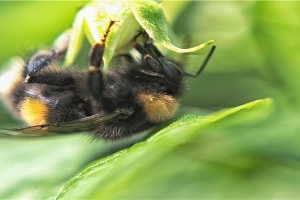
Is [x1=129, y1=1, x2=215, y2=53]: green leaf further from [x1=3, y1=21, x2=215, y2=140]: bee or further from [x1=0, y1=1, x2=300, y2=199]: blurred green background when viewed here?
[x1=0, y1=1, x2=300, y2=199]: blurred green background

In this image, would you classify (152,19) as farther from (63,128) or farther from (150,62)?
(63,128)

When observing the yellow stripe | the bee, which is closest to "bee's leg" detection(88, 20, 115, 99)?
the bee

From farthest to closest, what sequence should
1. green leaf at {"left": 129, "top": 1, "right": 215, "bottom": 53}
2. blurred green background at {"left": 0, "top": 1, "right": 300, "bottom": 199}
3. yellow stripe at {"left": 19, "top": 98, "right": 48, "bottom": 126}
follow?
blurred green background at {"left": 0, "top": 1, "right": 300, "bottom": 199}, yellow stripe at {"left": 19, "top": 98, "right": 48, "bottom": 126}, green leaf at {"left": 129, "top": 1, "right": 215, "bottom": 53}

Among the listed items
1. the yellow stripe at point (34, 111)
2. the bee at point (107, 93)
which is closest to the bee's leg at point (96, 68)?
the bee at point (107, 93)

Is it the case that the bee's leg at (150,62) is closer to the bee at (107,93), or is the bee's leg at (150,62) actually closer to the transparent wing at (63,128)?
the bee at (107,93)

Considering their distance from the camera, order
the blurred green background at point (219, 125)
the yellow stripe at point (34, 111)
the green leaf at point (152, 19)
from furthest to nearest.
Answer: the blurred green background at point (219, 125) < the yellow stripe at point (34, 111) < the green leaf at point (152, 19)

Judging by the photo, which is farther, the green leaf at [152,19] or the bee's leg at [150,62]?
the bee's leg at [150,62]
